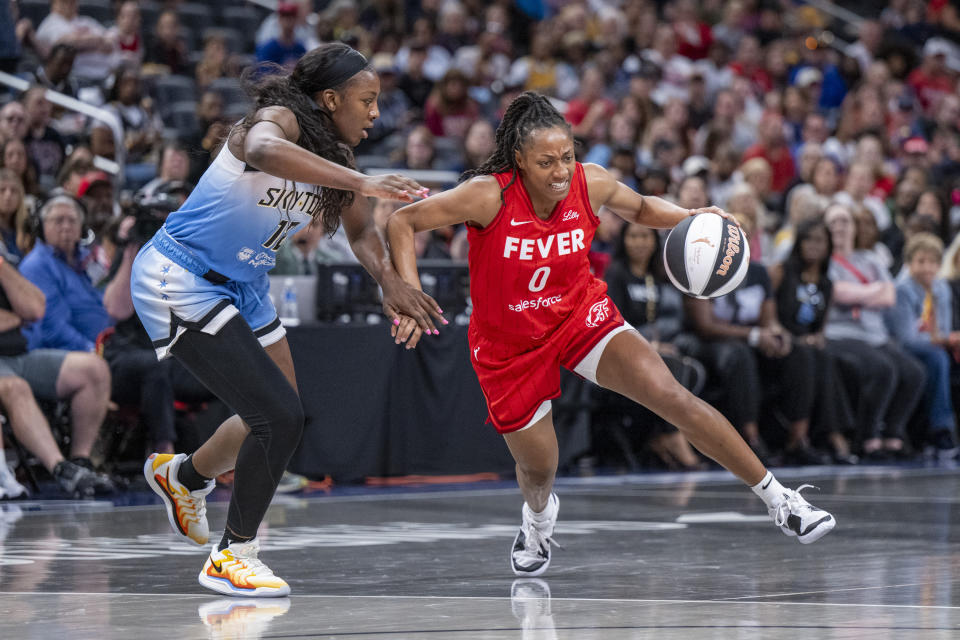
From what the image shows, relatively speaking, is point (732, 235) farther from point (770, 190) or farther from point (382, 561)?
point (770, 190)

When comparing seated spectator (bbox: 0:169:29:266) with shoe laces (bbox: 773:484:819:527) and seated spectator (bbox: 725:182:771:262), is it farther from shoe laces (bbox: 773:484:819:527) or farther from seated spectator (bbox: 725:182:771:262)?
shoe laces (bbox: 773:484:819:527)

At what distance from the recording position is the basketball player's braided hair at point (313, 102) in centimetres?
462

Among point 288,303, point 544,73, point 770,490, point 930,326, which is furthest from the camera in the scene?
point 544,73

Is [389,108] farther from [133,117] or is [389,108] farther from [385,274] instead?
[385,274]

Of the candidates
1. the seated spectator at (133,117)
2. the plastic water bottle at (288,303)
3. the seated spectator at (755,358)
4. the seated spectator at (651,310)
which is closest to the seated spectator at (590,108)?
the seated spectator at (755,358)

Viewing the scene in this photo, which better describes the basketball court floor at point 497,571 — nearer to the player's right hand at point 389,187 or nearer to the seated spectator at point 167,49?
the player's right hand at point 389,187

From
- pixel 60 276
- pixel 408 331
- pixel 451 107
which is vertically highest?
pixel 451 107

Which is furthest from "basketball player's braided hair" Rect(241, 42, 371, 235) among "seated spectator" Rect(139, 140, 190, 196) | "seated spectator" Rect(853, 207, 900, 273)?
"seated spectator" Rect(853, 207, 900, 273)

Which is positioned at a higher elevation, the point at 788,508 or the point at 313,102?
the point at 313,102

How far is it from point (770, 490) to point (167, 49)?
9.43 metres

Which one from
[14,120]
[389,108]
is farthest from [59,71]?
[389,108]

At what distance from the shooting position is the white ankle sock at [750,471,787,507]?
5062 millimetres

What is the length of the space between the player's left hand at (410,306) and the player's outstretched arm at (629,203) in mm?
953

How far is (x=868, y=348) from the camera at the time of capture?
1095 cm
